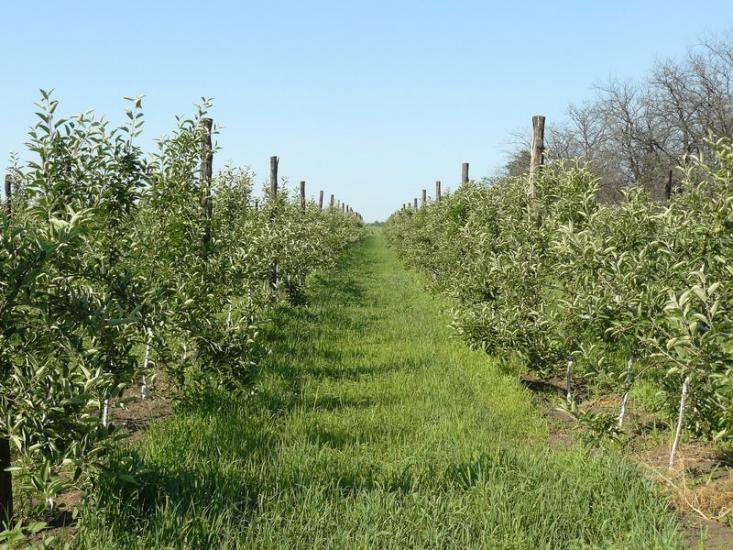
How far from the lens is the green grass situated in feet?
12.0

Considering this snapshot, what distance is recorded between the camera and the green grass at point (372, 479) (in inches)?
144

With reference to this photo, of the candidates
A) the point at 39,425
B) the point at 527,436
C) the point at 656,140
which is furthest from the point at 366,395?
the point at 656,140

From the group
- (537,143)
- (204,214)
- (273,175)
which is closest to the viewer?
(204,214)

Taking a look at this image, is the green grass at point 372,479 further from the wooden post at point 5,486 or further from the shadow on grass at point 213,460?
the wooden post at point 5,486

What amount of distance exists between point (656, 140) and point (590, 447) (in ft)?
126

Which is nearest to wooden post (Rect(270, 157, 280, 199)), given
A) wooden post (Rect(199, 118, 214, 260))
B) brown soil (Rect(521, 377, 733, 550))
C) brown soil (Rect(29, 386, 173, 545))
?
wooden post (Rect(199, 118, 214, 260))

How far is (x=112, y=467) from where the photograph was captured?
3.31 m

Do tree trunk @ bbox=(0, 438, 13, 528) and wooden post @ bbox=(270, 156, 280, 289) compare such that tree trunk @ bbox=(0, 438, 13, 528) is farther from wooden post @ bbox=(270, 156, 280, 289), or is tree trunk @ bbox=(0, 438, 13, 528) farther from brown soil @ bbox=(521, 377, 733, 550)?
wooden post @ bbox=(270, 156, 280, 289)

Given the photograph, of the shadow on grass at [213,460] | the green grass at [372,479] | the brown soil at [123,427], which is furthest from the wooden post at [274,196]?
the brown soil at [123,427]

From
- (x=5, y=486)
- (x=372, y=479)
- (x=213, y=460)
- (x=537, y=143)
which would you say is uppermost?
(x=537, y=143)

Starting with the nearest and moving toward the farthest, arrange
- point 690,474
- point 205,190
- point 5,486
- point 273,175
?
point 5,486 < point 690,474 < point 205,190 < point 273,175

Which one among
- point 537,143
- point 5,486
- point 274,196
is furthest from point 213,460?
point 274,196

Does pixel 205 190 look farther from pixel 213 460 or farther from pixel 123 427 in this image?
pixel 213 460

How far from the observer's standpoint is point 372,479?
456 centimetres
